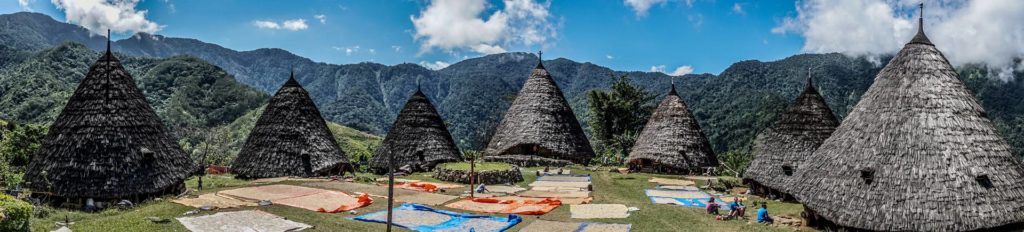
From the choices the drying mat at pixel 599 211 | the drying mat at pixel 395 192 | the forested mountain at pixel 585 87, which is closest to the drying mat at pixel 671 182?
the drying mat at pixel 599 211

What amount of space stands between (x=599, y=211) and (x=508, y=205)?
2.87m

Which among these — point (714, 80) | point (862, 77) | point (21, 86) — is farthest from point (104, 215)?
point (862, 77)

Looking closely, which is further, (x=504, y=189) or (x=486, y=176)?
(x=486, y=176)

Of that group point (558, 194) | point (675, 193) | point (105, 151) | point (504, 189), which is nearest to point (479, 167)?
point (504, 189)

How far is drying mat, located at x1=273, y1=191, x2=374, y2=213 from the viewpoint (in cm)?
1888

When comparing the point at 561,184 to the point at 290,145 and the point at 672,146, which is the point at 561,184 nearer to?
the point at 672,146

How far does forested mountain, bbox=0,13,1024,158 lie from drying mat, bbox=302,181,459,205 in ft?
84.2

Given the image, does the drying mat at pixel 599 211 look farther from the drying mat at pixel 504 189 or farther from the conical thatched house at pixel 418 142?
the conical thatched house at pixel 418 142

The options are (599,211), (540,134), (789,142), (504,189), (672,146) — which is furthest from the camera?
(540,134)

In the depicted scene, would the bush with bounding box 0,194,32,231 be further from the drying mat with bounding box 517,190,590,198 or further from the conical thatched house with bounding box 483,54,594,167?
the conical thatched house with bounding box 483,54,594,167

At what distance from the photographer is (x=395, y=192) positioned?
924 inches

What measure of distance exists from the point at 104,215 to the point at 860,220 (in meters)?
18.5

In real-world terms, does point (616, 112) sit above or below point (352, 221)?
above

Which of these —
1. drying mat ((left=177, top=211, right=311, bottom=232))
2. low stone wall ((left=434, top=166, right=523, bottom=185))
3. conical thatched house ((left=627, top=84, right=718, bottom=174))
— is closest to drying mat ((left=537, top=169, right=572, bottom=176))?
low stone wall ((left=434, top=166, right=523, bottom=185))
